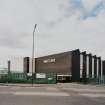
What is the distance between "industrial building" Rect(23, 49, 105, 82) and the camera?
80875 millimetres

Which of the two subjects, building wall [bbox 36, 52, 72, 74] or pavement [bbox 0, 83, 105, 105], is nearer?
pavement [bbox 0, 83, 105, 105]

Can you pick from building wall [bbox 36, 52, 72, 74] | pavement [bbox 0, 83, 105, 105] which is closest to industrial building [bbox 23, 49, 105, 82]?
building wall [bbox 36, 52, 72, 74]

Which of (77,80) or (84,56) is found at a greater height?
(84,56)

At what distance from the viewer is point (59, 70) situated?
85812mm

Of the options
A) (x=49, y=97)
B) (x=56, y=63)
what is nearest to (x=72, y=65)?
(x=56, y=63)

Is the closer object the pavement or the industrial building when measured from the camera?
the pavement

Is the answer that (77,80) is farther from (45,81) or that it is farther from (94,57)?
(45,81)

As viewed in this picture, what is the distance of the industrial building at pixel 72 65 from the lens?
8088cm

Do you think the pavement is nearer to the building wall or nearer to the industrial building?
the industrial building

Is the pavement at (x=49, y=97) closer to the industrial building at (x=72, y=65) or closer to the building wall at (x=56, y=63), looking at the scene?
the industrial building at (x=72, y=65)

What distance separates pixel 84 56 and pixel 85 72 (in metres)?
4.54

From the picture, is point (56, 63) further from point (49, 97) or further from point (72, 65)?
point (49, 97)

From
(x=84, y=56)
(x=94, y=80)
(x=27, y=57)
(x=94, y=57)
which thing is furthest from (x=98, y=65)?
(x=94, y=80)

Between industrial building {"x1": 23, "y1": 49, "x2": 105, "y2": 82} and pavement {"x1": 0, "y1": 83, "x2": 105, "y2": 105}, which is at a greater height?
industrial building {"x1": 23, "y1": 49, "x2": 105, "y2": 82}
